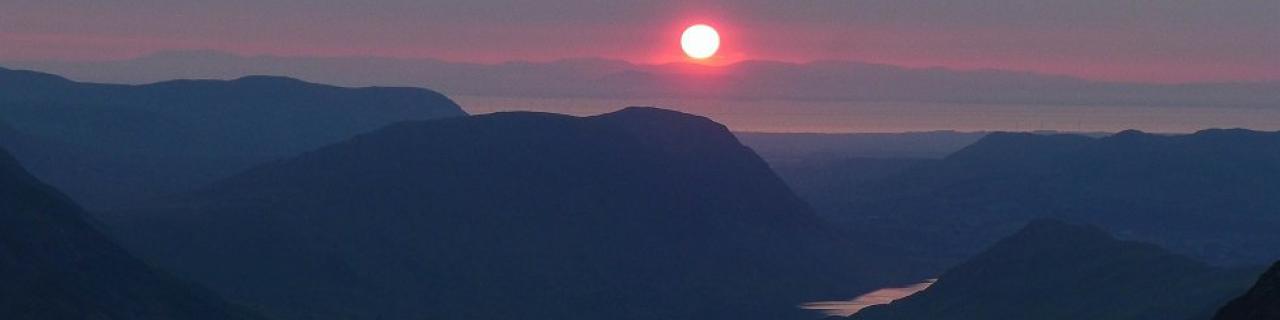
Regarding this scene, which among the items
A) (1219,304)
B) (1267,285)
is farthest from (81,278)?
(1267,285)

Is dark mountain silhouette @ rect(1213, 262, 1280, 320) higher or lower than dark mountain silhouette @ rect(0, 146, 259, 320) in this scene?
higher

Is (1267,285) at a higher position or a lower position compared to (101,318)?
higher

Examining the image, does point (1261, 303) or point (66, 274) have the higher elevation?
point (1261, 303)

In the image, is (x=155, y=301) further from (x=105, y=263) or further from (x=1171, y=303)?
(x=1171, y=303)

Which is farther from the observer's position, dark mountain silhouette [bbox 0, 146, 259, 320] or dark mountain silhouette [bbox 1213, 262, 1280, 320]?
dark mountain silhouette [bbox 0, 146, 259, 320]
